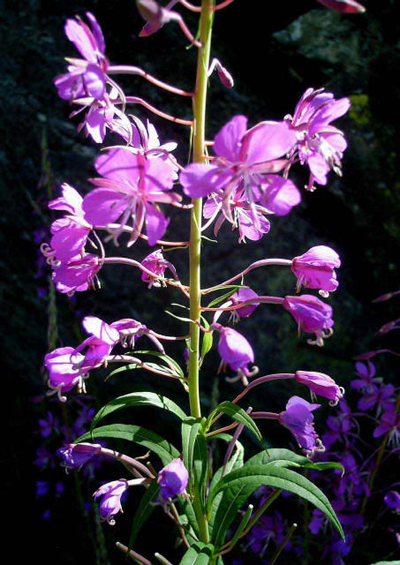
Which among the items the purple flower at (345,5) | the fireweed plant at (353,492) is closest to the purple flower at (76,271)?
the purple flower at (345,5)

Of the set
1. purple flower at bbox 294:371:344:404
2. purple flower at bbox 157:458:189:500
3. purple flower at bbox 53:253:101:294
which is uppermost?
purple flower at bbox 53:253:101:294

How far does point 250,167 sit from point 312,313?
1.64 feet

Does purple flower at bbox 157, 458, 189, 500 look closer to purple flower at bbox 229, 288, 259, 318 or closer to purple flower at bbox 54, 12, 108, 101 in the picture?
purple flower at bbox 229, 288, 259, 318

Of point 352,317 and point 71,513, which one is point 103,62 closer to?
point 352,317

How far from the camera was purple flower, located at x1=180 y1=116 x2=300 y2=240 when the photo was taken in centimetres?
129

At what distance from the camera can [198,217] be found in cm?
160

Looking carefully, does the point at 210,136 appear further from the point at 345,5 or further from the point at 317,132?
the point at 345,5

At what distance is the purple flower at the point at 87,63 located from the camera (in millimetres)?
1367

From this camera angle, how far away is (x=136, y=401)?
1.68 meters

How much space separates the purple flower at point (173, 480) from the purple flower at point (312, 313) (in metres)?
0.55

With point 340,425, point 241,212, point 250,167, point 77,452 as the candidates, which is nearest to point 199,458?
point 77,452

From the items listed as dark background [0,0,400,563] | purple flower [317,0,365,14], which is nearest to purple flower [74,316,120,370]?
purple flower [317,0,365,14]

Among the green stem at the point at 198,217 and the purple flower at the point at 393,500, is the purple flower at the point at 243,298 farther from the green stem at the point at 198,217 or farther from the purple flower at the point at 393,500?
the purple flower at the point at 393,500

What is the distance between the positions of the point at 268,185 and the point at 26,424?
3.51 m
